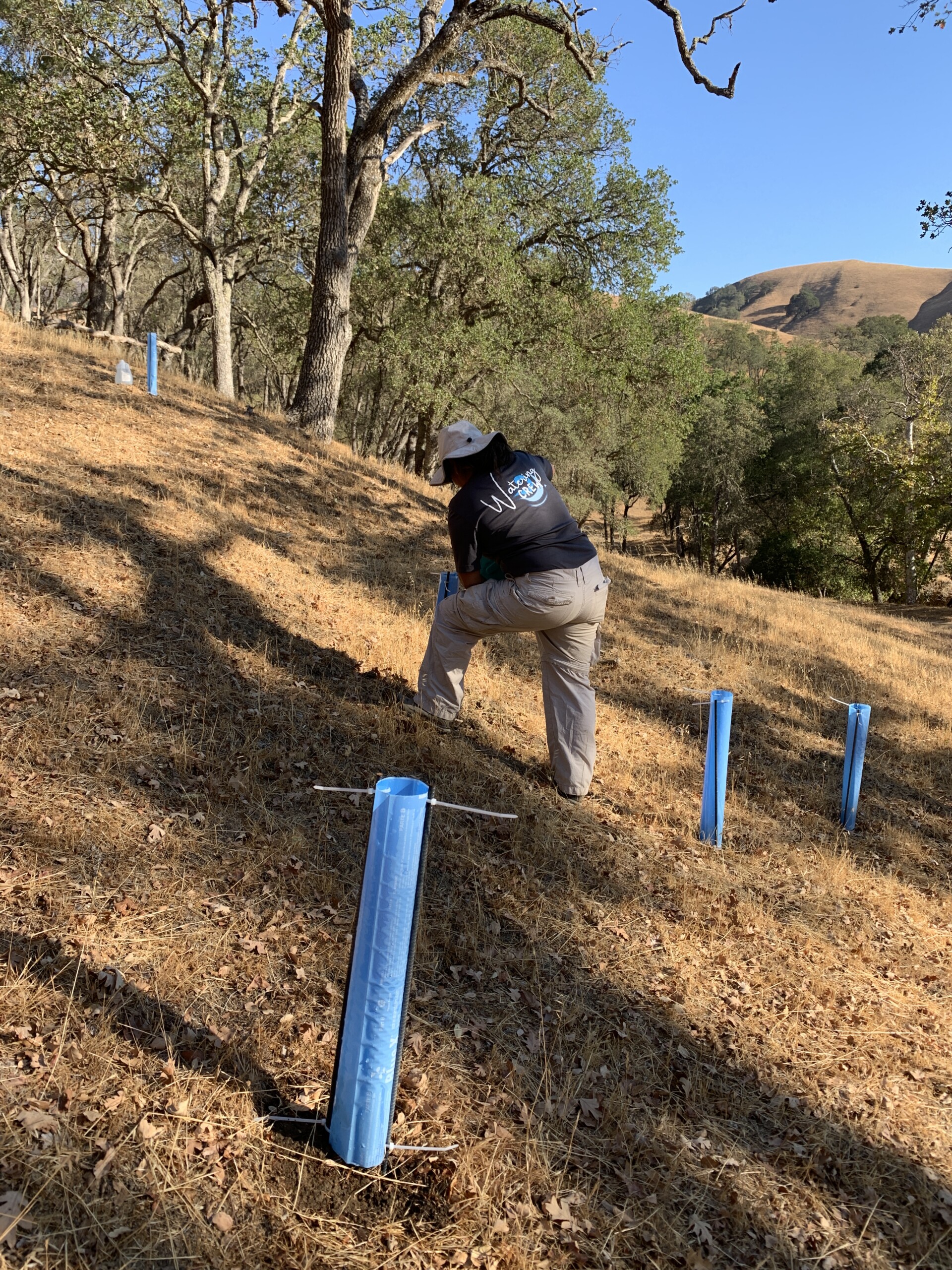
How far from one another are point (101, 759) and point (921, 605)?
23.6 metres

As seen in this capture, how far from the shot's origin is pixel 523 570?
4.44m

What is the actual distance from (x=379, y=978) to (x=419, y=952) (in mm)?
1202

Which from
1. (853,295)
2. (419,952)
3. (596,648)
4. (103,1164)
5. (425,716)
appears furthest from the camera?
(853,295)

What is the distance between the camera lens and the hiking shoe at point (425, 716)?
206 inches

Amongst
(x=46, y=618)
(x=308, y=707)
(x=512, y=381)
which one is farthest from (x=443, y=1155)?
(x=512, y=381)

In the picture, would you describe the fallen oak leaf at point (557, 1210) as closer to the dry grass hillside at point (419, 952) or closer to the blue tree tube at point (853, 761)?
the dry grass hillside at point (419, 952)

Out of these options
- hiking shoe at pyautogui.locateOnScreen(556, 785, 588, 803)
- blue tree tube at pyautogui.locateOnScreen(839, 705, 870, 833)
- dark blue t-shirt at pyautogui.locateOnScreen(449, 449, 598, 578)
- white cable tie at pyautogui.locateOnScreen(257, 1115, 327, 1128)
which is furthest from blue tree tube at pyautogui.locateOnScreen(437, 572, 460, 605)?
blue tree tube at pyautogui.locateOnScreen(839, 705, 870, 833)

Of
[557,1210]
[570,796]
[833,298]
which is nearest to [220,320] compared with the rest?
[570,796]

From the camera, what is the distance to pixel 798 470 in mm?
36031

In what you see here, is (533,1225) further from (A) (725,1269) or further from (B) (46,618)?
(B) (46,618)

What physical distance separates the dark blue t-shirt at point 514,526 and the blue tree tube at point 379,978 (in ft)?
7.32

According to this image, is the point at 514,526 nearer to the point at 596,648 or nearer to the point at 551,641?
the point at 551,641

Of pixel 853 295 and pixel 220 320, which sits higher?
pixel 853 295

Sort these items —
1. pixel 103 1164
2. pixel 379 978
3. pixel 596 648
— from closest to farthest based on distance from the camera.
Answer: pixel 103 1164 → pixel 379 978 → pixel 596 648
